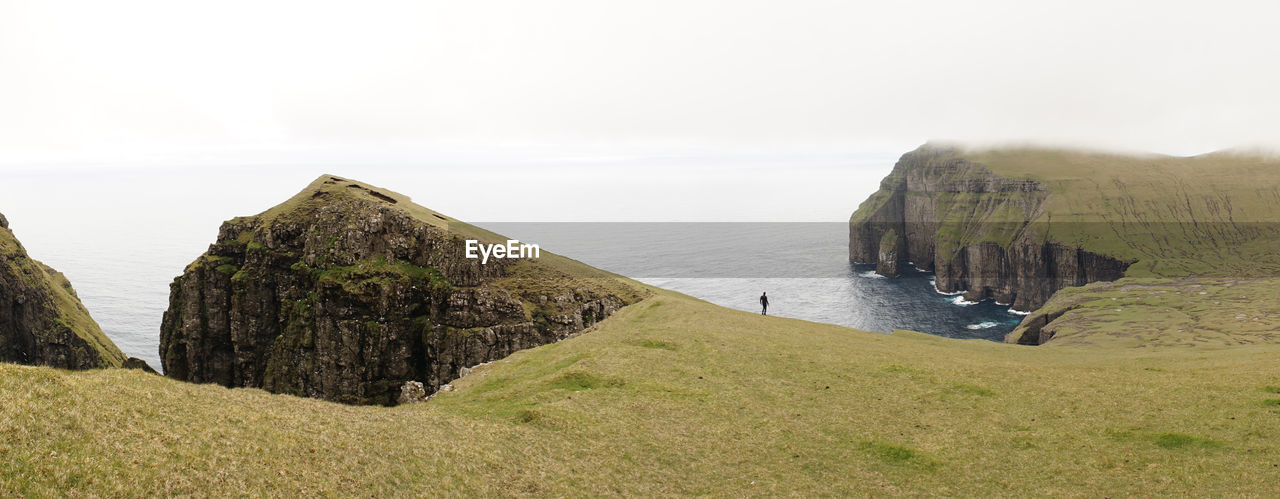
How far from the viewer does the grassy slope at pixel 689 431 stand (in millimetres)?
19062

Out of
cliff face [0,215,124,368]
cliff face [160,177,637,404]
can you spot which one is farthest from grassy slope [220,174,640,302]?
cliff face [0,215,124,368]

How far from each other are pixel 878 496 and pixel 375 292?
76.9 m

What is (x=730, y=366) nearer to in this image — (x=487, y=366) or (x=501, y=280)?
(x=487, y=366)

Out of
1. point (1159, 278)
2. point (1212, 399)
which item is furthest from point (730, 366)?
point (1159, 278)

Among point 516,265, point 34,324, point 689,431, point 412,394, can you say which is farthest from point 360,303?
point 34,324

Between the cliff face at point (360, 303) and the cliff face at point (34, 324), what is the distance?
232ft

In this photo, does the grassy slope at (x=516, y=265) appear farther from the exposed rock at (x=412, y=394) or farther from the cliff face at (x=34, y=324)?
the cliff face at (x=34, y=324)

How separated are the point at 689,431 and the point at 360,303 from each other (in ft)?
228

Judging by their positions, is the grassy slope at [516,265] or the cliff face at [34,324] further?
the cliff face at [34,324]

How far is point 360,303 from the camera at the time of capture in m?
87.1

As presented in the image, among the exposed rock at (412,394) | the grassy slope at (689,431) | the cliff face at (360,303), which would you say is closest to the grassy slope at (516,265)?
the cliff face at (360,303)

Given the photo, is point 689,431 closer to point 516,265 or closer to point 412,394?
point 412,394

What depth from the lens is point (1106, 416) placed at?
30469 millimetres

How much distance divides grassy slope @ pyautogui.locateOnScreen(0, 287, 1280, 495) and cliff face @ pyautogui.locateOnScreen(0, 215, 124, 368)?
162 metres
